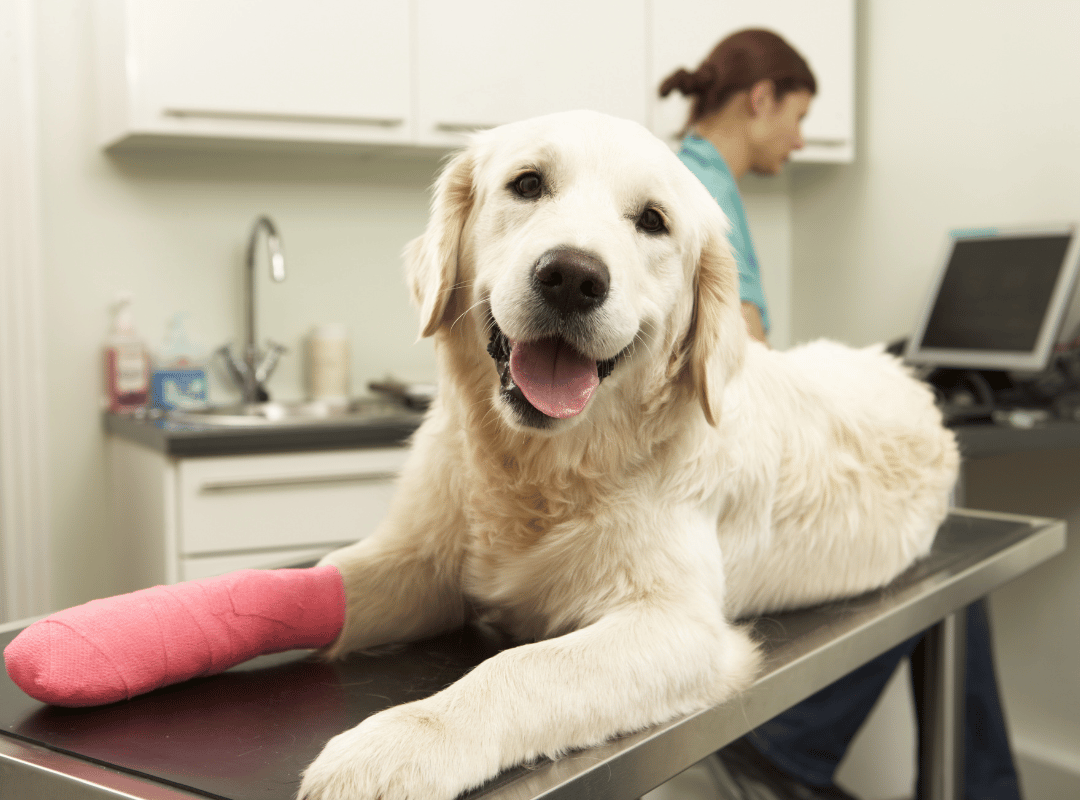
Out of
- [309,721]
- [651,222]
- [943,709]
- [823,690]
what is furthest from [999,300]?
[309,721]

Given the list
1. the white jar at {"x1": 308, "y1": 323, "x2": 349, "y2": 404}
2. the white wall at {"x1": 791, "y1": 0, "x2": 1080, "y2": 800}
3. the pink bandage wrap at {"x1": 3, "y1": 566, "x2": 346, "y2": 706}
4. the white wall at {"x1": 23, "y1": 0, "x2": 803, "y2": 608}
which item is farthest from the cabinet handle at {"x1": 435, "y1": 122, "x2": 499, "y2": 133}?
the pink bandage wrap at {"x1": 3, "y1": 566, "x2": 346, "y2": 706}

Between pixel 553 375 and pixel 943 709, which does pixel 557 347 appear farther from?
pixel 943 709

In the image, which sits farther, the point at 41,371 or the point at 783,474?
the point at 41,371

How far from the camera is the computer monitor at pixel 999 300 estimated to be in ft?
8.37

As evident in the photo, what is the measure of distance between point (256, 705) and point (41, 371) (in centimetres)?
215

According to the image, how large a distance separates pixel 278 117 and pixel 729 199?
1345 mm

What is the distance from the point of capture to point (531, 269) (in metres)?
0.91

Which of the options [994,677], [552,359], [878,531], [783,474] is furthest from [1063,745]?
[552,359]

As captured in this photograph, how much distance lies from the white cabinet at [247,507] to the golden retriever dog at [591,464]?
1167 millimetres

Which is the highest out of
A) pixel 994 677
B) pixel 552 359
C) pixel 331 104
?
pixel 331 104

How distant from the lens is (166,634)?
85 cm

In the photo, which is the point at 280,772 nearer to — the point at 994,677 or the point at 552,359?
the point at 552,359

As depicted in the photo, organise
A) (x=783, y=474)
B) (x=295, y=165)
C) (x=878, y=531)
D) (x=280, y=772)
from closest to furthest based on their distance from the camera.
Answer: (x=280, y=772), (x=783, y=474), (x=878, y=531), (x=295, y=165)

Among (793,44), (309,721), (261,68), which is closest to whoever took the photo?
(309,721)
